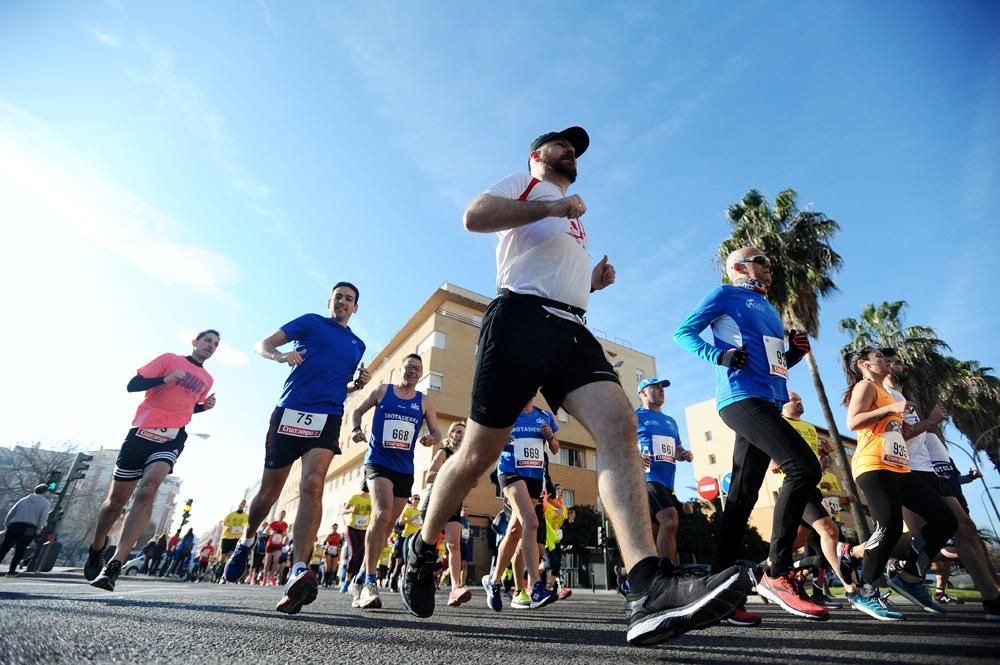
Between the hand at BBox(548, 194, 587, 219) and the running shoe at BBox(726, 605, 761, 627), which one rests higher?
the hand at BBox(548, 194, 587, 219)

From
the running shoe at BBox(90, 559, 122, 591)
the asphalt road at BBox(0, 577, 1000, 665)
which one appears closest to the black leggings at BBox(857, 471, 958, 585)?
the asphalt road at BBox(0, 577, 1000, 665)

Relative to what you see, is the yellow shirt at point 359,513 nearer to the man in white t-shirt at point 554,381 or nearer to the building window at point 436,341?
the man in white t-shirt at point 554,381

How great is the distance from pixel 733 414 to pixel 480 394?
208cm

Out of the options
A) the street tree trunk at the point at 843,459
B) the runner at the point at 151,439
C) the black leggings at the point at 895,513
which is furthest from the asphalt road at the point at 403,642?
the street tree trunk at the point at 843,459

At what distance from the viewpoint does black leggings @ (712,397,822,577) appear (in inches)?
121

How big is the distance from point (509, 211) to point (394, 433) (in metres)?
3.24

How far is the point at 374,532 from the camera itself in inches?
177

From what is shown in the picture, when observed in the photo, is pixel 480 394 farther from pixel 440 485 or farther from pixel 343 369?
pixel 343 369

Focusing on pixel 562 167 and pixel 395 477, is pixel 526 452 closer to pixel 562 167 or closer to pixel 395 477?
pixel 395 477

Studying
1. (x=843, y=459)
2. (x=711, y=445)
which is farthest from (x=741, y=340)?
(x=711, y=445)

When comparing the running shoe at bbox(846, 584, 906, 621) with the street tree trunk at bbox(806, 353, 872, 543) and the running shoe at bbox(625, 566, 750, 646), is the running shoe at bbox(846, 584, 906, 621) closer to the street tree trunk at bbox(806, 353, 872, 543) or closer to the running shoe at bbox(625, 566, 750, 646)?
the running shoe at bbox(625, 566, 750, 646)

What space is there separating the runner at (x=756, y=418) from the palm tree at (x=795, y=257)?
14.4m

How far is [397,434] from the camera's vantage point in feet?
16.3

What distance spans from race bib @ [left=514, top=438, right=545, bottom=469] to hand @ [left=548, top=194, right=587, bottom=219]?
3.60m
